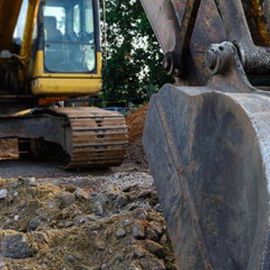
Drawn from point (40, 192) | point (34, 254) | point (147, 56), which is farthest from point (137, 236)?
point (147, 56)

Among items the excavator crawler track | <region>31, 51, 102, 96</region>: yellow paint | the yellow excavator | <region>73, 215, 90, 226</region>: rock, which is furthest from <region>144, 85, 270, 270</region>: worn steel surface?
<region>31, 51, 102, 96</region>: yellow paint

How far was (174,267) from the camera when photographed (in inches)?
101

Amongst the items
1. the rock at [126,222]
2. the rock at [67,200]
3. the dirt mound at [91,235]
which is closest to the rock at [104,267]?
the dirt mound at [91,235]

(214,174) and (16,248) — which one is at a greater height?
(214,174)

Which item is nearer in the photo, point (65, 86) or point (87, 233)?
point (87, 233)

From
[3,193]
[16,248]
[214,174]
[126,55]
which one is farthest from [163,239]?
[126,55]

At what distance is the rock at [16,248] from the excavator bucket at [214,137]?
765 mm

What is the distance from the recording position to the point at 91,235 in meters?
2.91

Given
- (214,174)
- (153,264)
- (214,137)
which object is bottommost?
(153,264)

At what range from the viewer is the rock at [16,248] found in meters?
2.83

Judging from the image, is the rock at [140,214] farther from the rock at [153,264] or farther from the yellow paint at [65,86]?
the yellow paint at [65,86]

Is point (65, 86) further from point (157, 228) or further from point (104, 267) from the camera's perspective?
point (104, 267)

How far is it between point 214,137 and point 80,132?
541 cm

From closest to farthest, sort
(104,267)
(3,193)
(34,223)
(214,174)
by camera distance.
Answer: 1. (214,174)
2. (104,267)
3. (34,223)
4. (3,193)
